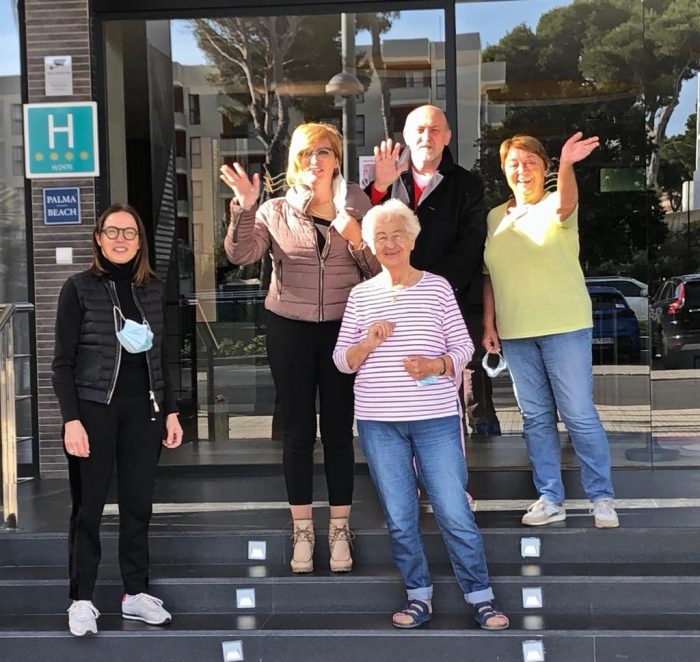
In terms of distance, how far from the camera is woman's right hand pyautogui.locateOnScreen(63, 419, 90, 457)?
376cm

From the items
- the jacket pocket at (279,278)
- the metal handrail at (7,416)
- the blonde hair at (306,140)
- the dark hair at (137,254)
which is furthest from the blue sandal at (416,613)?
the metal handrail at (7,416)

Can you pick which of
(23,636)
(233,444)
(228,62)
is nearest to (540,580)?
(23,636)

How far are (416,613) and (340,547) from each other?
47 centimetres

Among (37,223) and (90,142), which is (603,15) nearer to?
(90,142)

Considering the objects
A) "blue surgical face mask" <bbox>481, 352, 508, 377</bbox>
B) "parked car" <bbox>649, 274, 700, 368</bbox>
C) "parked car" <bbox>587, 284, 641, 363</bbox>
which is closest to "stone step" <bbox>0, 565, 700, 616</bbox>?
"blue surgical face mask" <bbox>481, 352, 508, 377</bbox>

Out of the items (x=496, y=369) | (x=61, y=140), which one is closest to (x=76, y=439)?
(x=61, y=140)

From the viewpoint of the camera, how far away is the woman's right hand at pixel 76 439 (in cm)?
376

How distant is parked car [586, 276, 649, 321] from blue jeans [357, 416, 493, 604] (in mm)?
3333

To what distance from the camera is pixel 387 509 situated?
380cm

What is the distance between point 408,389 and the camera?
3660 mm

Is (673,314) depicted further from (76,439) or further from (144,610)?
(76,439)

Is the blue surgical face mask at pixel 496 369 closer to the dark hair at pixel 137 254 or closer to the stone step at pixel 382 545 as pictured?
the stone step at pixel 382 545

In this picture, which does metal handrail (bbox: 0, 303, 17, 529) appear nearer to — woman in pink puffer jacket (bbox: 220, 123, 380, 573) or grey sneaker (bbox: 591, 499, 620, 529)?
woman in pink puffer jacket (bbox: 220, 123, 380, 573)

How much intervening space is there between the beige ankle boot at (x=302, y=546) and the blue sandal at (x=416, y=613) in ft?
1.54
